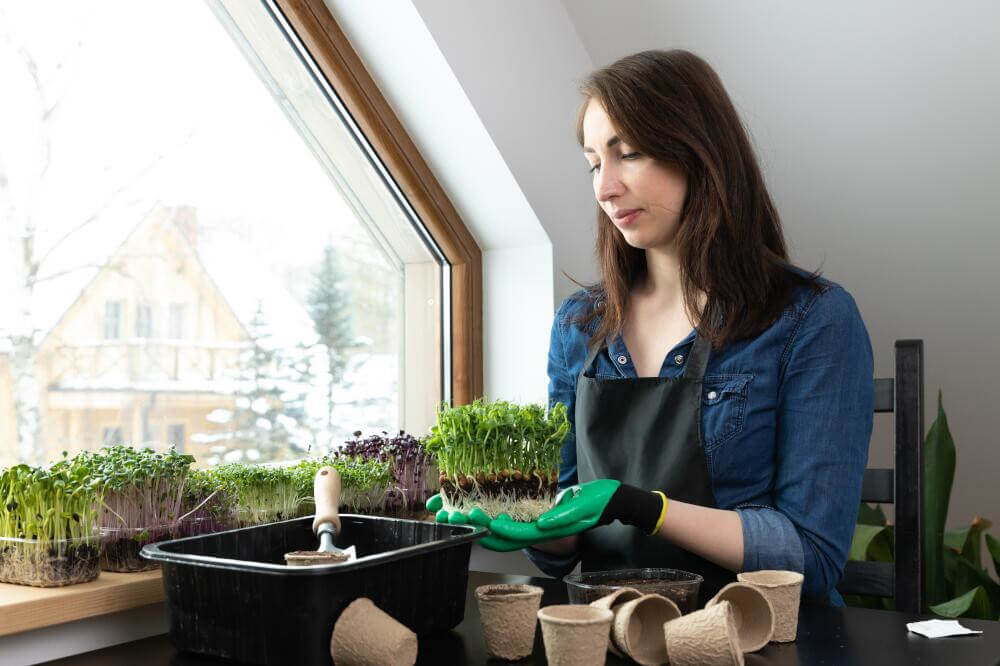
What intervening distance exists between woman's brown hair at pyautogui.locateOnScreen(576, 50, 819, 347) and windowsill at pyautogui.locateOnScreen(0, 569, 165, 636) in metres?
0.99

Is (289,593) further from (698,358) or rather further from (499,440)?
(698,358)

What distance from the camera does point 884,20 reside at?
2287 mm

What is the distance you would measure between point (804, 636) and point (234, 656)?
0.70m

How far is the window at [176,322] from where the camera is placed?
6.47 feet

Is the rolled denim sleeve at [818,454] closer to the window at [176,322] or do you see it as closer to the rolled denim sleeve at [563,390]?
the rolled denim sleeve at [563,390]

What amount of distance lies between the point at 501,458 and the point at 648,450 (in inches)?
14.6

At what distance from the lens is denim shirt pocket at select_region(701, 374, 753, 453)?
5.33 ft

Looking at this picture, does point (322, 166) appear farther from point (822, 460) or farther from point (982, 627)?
point (982, 627)

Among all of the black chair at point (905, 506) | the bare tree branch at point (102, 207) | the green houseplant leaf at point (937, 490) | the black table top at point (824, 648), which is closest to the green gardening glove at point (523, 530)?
the black table top at point (824, 648)

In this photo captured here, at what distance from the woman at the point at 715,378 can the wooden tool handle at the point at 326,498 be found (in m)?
0.46

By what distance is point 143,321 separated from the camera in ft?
6.29

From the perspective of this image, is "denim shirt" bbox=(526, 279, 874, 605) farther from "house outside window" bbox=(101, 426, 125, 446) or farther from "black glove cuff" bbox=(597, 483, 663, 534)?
"house outside window" bbox=(101, 426, 125, 446)

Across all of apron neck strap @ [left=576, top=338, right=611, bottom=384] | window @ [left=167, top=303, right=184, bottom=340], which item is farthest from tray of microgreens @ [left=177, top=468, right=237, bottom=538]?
apron neck strap @ [left=576, top=338, right=611, bottom=384]

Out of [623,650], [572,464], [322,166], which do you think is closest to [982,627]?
[623,650]
